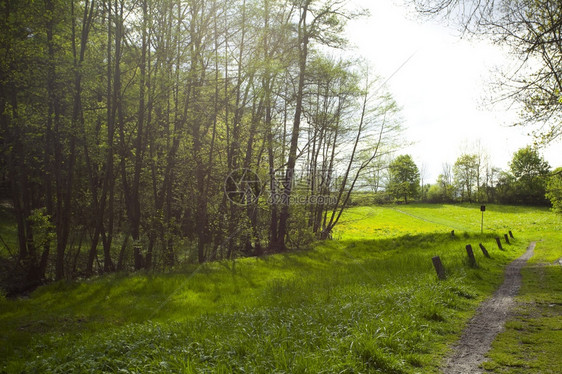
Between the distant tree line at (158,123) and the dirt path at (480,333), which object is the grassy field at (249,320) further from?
the distant tree line at (158,123)

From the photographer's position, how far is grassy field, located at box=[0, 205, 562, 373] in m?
4.41

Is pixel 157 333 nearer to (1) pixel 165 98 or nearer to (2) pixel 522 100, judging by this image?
(1) pixel 165 98

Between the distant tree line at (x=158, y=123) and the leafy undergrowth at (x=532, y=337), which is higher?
the distant tree line at (x=158, y=123)

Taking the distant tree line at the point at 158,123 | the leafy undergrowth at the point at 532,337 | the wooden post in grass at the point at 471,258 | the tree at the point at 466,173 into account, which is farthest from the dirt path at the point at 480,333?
the tree at the point at 466,173

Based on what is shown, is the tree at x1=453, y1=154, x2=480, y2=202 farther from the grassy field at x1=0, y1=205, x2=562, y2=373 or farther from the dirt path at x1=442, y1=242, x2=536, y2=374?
the dirt path at x1=442, y1=242, x2=536, y2=374

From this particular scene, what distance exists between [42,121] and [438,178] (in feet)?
Answer: 268

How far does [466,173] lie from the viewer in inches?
2462

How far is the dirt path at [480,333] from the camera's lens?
4391 mm

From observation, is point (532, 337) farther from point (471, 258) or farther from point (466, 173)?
point (466, 173)

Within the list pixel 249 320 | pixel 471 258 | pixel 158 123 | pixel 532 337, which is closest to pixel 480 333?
pixel 532 337

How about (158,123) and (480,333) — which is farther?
(158,123)

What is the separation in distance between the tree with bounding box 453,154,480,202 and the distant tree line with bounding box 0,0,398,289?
48931 millimetres

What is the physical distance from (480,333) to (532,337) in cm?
76

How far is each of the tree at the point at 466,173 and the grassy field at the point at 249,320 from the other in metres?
56.8
